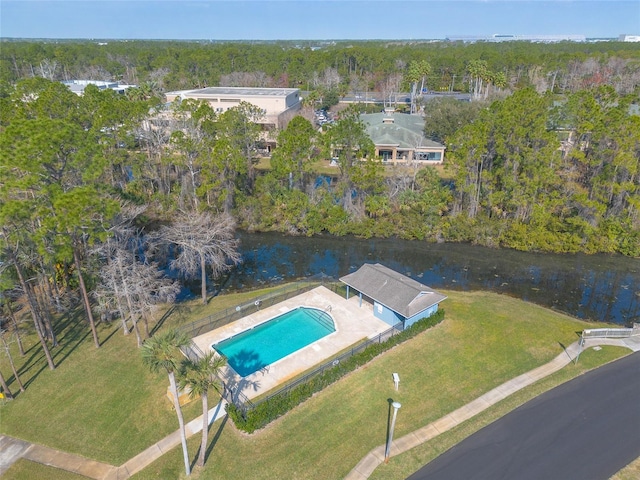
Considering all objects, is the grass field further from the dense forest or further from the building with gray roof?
the building with gray roof

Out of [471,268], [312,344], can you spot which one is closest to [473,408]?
[312,344]

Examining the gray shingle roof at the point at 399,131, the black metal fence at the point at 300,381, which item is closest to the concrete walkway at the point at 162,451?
the black metal fence at the point at 300,381

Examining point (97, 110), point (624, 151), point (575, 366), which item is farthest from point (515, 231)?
point (97, 110)

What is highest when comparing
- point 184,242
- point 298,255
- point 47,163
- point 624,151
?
point 47,163

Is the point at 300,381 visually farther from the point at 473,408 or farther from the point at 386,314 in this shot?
the point at 473,408

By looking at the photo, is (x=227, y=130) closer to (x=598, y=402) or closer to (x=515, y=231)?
(x=515, y=231)

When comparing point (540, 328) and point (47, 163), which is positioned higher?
point (47, 163)

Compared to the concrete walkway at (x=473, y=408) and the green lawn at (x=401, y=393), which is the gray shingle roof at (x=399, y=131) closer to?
the green lawn at (x=401, y=393)
